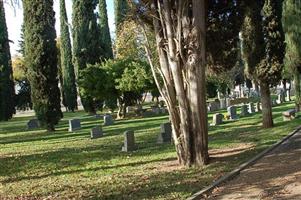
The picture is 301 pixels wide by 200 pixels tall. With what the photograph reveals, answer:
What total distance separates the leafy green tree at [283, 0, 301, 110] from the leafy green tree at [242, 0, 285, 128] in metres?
3.91

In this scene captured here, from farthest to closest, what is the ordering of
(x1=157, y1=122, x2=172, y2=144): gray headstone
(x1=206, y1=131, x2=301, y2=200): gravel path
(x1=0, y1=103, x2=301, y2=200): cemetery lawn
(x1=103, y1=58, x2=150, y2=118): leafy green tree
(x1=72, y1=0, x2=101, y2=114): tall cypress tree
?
1. (x1=72, y1=0, x2=101, y2=114): tall cypress tree
2. (x1=103, y1=58, x2=150, y2=118): leafy green tree
3. (x1=157, y1=122, x2=172, y2=144): gray headstone
4. (x1=0, y1=103, x2=301, y2=200): cemetery lawn
5. (x1=206, y1=131, x2=301, y2=200): gravel path

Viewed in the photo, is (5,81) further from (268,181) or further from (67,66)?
(268,181)

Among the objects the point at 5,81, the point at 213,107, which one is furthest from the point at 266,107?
the point at 5,81

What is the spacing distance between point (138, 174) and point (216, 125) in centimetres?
1364

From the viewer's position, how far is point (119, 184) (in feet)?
31.0

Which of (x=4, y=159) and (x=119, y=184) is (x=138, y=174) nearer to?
(x=119, y=184)

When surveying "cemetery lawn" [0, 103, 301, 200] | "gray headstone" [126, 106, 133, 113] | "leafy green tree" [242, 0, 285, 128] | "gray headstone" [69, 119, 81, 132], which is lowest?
"cemetery lawn" [0, 103, 301, 200]

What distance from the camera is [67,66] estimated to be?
2372 inches

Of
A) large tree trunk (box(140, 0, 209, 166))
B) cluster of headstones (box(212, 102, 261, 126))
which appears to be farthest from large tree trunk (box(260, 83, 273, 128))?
large tree trunk (box(140, 0, 209, 166))

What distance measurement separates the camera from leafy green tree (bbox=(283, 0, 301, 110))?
2358 cm

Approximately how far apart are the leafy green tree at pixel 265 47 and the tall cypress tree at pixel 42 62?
1202 centimetres

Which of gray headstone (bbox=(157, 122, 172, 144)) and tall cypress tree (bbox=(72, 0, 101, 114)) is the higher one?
tall cypress tree (bbox=(72, 0, 101, 114))

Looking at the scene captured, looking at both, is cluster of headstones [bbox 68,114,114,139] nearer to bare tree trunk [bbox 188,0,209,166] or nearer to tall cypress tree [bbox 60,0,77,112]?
bare tree trunk [bbox 188,0,209,166]

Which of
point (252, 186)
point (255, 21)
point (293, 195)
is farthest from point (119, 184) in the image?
point (255, 21)
